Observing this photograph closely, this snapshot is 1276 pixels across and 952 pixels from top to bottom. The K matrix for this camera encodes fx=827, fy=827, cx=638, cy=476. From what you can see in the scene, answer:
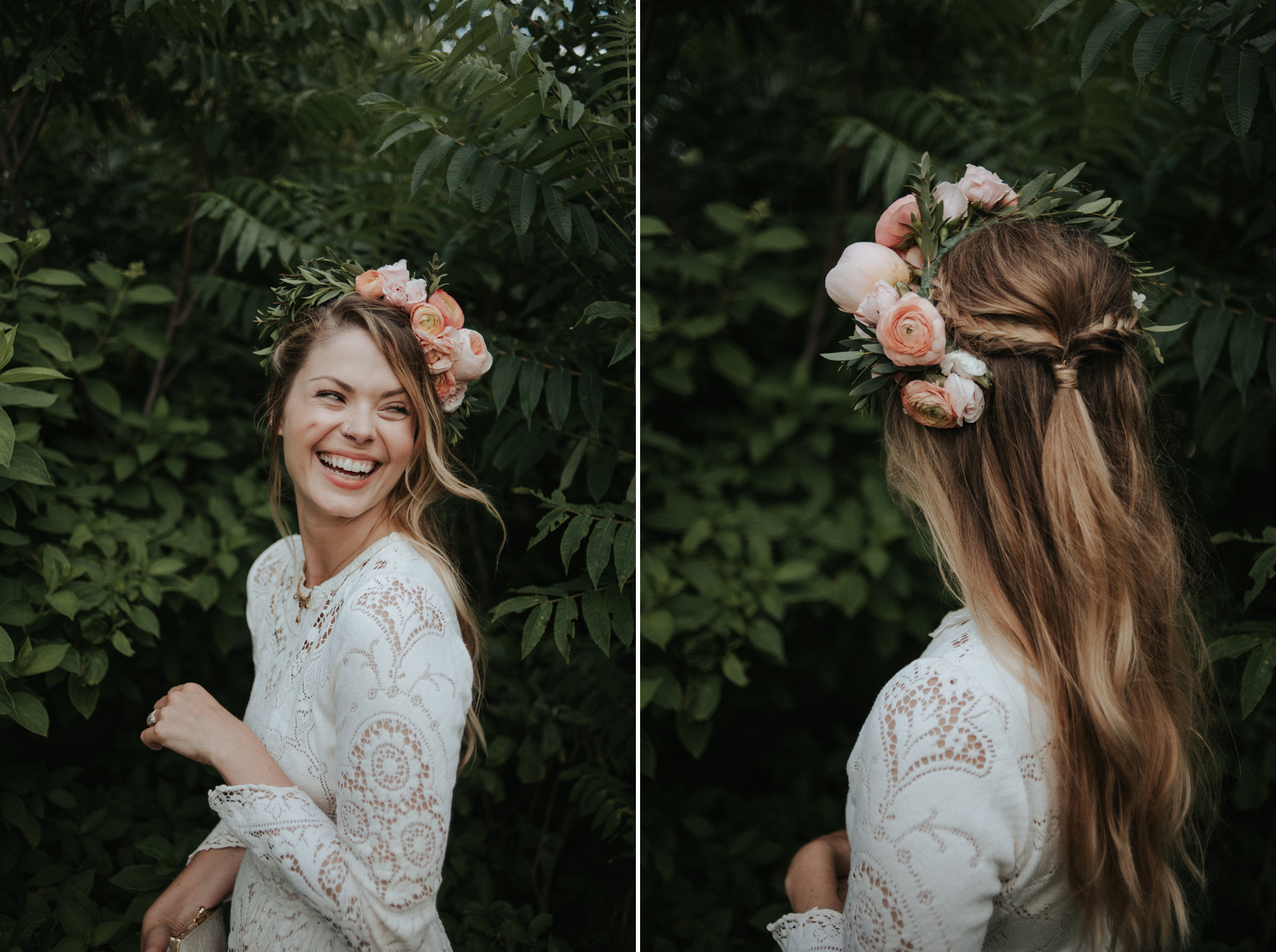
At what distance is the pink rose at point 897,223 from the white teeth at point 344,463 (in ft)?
2.74

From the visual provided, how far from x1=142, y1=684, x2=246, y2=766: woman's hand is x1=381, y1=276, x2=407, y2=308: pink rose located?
674 millimetres

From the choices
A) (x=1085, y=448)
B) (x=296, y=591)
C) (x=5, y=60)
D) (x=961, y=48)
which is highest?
(x=961, y=48)

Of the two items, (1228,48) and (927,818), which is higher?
(1228,48)

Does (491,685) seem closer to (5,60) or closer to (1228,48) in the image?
(5,60)

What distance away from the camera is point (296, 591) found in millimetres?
1403

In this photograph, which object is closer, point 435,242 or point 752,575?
point 435,242

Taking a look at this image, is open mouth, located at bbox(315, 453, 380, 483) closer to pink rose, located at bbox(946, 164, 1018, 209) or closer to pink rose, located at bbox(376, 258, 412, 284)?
pink rose, located at bbox(376, 258, 412, 284)

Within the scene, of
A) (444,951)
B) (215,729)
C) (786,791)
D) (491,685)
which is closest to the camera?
(215,729)

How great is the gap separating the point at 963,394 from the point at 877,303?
176 mm

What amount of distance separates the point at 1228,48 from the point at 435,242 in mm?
1571

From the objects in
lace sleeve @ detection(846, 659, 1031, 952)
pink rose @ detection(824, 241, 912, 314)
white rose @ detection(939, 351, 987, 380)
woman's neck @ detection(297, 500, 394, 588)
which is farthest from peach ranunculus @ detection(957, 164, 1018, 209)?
woman's neck @ detection(297, 500, 394, 588)

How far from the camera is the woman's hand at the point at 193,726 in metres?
1.21

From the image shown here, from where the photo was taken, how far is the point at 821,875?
126cm

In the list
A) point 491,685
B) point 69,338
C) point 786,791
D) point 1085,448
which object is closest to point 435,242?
point 69,338
